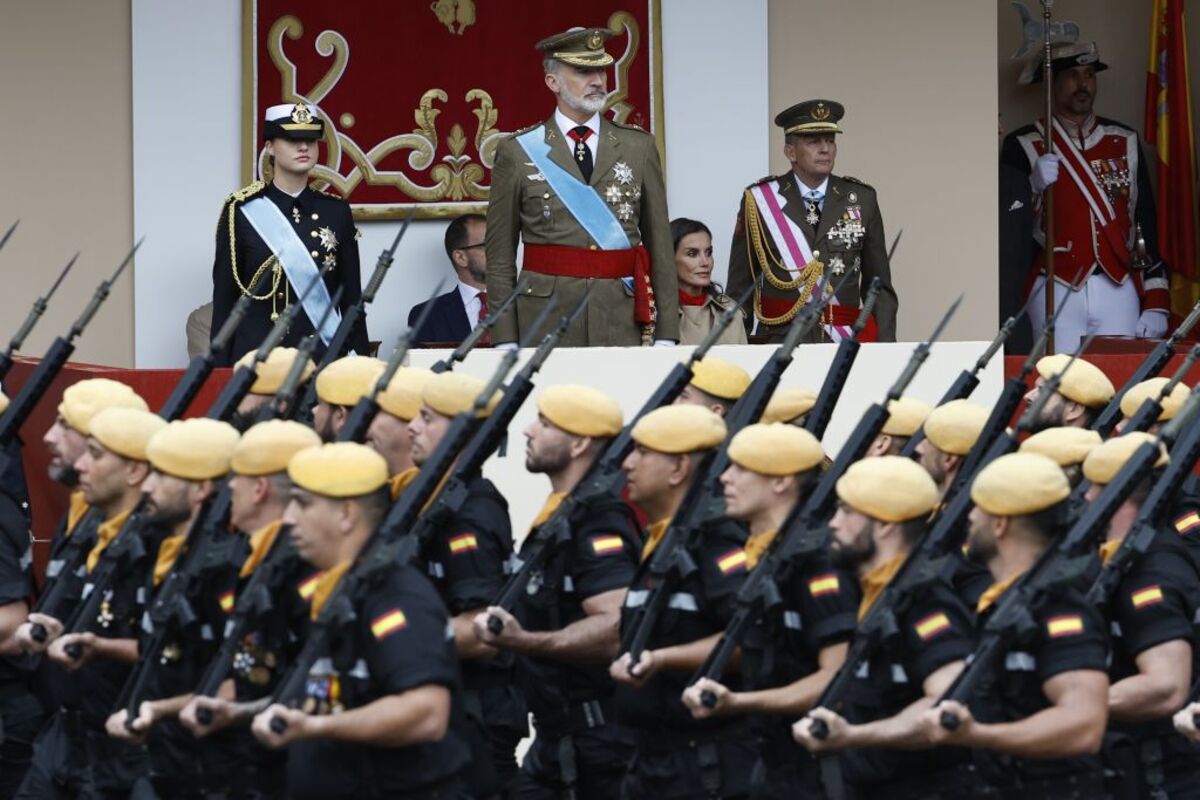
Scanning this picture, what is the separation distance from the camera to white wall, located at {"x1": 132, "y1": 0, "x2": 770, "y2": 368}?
12109 mm

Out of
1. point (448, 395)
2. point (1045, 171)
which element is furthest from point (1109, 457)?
point (1045, 171)

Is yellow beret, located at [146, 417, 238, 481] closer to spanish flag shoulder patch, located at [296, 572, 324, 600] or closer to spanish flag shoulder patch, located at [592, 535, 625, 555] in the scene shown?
spanish flag shoulder patch, located at [296, 572, 324, 600]

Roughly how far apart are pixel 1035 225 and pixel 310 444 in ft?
25.3

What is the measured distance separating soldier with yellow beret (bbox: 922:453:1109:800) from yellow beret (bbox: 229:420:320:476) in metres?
1.72

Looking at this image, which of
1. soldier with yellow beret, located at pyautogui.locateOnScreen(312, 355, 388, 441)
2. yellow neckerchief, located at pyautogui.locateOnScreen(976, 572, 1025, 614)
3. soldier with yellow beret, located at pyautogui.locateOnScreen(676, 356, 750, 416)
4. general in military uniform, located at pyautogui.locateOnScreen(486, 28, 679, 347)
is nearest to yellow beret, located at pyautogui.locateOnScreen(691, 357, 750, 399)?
soldier with yellow beret, located at pyautogui.locateOnScreen(676, 356, 750, 416)

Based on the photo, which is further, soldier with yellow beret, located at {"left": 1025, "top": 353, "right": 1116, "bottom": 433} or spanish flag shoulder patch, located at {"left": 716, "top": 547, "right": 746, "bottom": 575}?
soldier with yellow beret, located at {"left": 1025, "top": 353, "right": 1116, "bottom": 433}

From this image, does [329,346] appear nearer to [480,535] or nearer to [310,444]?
[480,535]

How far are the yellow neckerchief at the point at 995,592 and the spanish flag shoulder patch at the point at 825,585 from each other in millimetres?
410

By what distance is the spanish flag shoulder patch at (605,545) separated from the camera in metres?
7.67

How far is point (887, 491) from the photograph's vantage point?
665 centimetres

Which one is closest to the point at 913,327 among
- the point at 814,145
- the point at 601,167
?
the point at 814,145

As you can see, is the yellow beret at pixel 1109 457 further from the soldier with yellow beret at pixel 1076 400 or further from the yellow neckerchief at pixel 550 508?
the soldier with yellow beret at pixel 1076 400

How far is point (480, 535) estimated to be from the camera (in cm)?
770

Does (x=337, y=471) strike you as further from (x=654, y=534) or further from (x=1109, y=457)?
(x=1109, y=457)
